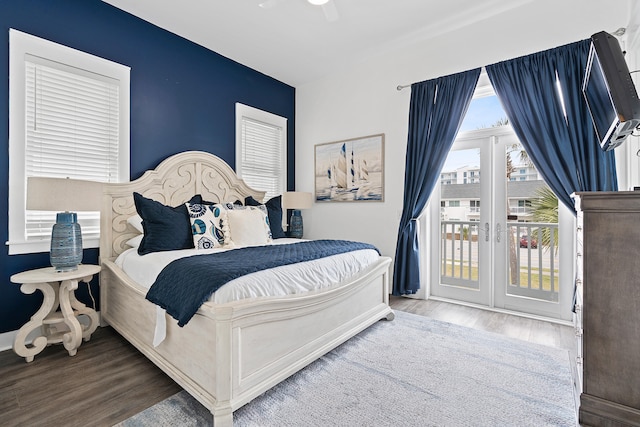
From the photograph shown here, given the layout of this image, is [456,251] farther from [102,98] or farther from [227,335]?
[102,98]

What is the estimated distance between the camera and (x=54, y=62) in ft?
8.38

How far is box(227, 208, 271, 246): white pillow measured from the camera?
2.84 metres

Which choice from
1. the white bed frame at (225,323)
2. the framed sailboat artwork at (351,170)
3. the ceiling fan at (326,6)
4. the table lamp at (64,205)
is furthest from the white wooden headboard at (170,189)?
the ceiling fan at (326,6)

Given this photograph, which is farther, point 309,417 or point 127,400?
point 127,400

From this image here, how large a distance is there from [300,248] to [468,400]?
150 cm

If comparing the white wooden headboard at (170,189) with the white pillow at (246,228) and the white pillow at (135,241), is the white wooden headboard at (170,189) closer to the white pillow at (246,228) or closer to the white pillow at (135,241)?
the white pillow at (135,241)

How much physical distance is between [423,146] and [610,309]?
94.7 inches

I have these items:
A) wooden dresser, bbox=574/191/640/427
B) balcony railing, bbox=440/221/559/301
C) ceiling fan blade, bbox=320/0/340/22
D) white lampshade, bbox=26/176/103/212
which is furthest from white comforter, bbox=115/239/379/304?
ceiling fan blade, bbox=320/0/340/22

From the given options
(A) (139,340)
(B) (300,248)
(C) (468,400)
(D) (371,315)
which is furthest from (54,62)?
(C) (468,400)

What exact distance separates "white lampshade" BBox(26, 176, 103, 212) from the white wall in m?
2.81

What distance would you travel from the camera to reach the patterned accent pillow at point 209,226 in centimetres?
269

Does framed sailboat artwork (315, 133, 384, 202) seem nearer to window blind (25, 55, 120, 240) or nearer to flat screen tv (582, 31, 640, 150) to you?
flat screen tv (582, 31, 640, 150)

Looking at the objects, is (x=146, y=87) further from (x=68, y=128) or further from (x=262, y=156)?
(x=262, y=156)

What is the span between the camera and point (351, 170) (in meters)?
4.14
